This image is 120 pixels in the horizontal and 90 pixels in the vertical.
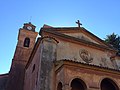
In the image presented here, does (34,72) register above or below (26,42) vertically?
below

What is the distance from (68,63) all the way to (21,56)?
10.7 m

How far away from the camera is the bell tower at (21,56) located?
16.1m

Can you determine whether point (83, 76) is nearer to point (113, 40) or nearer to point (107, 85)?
point (107, 85)

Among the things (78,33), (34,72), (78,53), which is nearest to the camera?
(34,72)

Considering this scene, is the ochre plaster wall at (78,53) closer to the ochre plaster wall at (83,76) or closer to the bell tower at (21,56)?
the ochre plaster wall at (83,76)

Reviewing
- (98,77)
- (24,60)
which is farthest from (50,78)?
(24,60)

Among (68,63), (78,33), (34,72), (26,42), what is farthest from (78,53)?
(26,42)

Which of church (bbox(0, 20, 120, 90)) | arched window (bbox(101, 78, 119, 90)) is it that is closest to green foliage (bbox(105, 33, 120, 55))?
church (bbox(0, 20, 120, 90))

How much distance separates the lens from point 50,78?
9.57 metres

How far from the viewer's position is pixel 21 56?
18234 mm

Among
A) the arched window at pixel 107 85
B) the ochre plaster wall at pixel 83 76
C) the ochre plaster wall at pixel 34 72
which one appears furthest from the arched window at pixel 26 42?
the arched window at pixel 107 85

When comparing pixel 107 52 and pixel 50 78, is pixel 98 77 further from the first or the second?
pixel 107 52

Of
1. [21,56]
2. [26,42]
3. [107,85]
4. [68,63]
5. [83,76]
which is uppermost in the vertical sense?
[26,42]

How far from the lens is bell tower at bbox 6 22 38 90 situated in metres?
16.1
